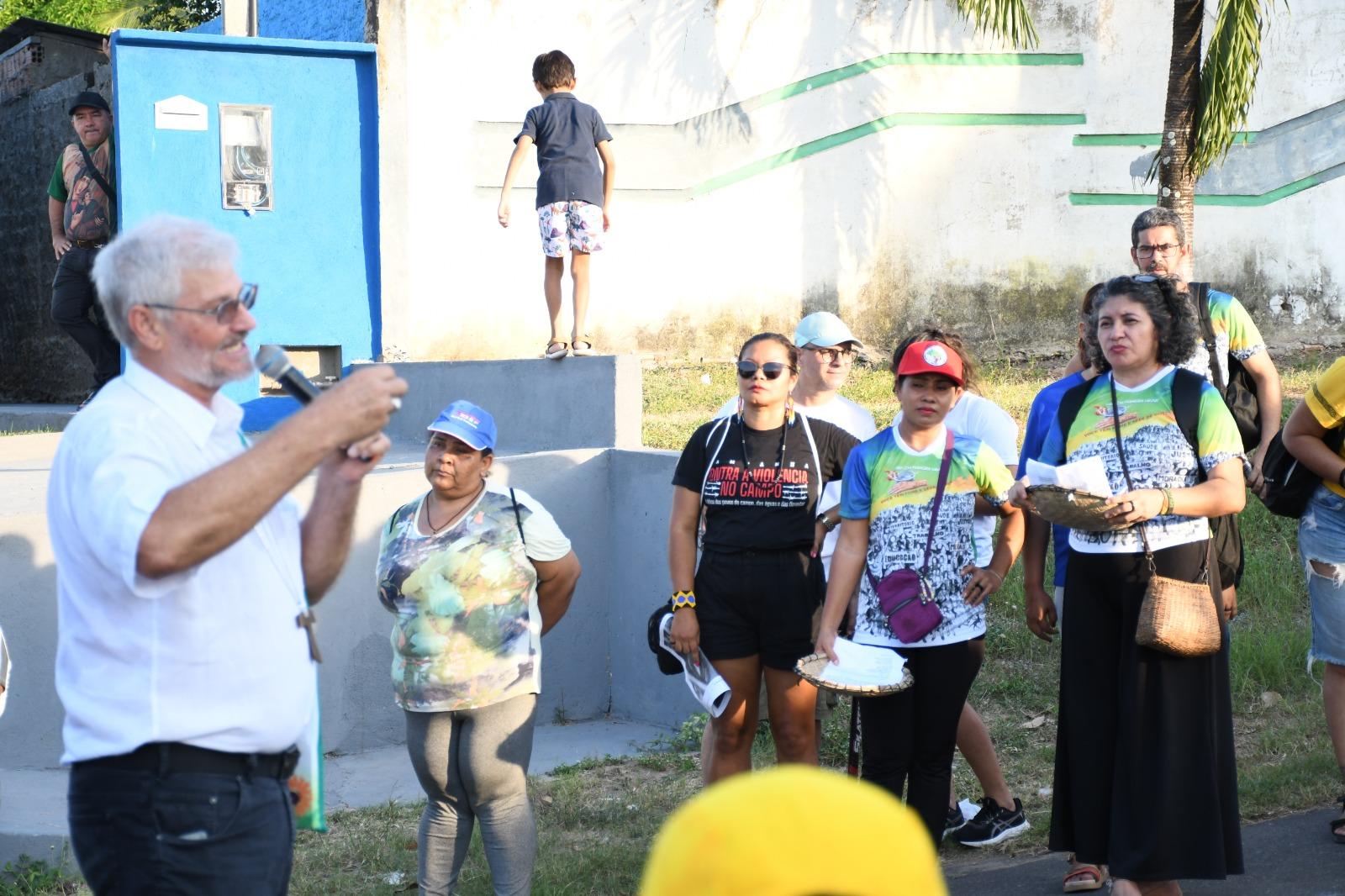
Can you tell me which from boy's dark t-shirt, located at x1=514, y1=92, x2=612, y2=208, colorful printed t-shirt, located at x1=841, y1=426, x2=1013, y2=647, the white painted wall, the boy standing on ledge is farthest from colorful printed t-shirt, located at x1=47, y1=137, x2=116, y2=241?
colorful printed t-shirt, located at x1=841, y1=426, x2=1013, y2=647

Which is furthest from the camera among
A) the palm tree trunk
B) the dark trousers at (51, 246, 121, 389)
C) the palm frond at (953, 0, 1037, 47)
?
the palm frond at (953, 0, 1037, 47)

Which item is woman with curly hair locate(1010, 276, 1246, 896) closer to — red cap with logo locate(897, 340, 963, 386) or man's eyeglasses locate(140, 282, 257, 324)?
red cap with logo locate(897, 340, 963, 386)

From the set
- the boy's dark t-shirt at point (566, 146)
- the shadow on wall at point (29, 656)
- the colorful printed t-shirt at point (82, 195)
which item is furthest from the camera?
the colorful printed t-shirt at point (82, 195)

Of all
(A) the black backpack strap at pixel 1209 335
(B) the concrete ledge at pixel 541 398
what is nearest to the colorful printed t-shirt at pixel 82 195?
(B) the concrete ledge at pixel 541 398

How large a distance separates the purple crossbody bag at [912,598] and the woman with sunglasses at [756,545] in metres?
0.51

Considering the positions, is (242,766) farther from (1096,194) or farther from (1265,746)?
(1096,194)

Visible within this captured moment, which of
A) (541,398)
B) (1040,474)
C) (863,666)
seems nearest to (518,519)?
(863,666)

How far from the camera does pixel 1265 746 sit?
634 cm

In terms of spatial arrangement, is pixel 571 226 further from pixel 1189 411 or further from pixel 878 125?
pixel 878 125

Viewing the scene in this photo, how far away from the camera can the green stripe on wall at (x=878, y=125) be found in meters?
13.3

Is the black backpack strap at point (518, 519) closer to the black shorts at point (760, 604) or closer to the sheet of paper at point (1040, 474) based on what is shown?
the black shorts at point (760, 604)

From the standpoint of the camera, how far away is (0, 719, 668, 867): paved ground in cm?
576

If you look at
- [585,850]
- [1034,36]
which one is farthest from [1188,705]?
[1034,36]

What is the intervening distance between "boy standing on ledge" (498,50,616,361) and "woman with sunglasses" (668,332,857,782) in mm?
3592
